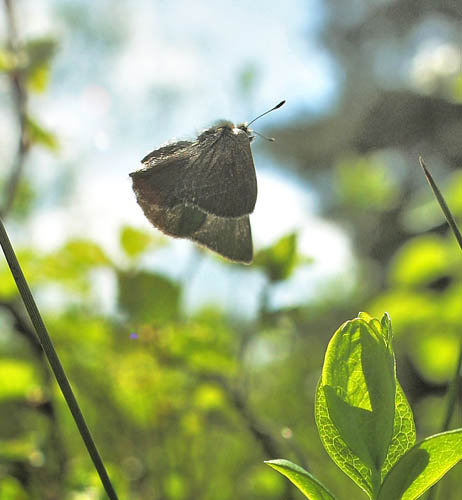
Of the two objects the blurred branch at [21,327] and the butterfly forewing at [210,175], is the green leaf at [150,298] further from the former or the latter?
the butterfly forewing at [210,175]

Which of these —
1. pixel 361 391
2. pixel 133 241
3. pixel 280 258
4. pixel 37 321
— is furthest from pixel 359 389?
pixel 133 241

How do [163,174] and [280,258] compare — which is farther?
[280,258]

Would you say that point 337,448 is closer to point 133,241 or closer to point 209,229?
point 209,229

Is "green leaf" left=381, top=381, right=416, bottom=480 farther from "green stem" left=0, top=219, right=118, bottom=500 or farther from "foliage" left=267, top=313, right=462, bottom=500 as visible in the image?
"green stem" left=0, top=219, right=118, bottom=500

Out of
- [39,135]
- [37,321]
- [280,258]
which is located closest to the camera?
[37,321]

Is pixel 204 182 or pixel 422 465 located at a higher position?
pixel 204 182

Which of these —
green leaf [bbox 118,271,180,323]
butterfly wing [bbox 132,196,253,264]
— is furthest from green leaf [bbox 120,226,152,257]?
butterfly wing [bbox 132,196,253,264]

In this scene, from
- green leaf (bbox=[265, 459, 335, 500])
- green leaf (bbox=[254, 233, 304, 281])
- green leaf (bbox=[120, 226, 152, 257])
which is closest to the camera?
green leaf (bbox=[265, 459, 335, 500])
